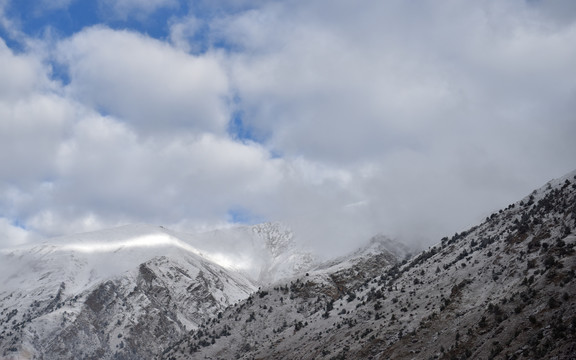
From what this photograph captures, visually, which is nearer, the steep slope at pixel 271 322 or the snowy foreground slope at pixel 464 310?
the snowy foreground slope at pixel 464 310

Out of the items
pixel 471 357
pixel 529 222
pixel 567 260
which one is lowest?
pixel 471 357

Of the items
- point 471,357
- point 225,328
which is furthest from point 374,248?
point 471,357

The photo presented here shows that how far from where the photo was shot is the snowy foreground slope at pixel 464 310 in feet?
129

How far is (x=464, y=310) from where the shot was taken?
52156 millimetres

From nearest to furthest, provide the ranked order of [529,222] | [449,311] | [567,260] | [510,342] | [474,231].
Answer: [510,342]
[567,260]
[449,311]
[529,222]
[474,231]

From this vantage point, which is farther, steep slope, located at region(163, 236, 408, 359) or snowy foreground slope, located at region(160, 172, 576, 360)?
steep slope, located at region(163, 236, 408, 359)

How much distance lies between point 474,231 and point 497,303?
125 feet

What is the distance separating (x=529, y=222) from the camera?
211 ft

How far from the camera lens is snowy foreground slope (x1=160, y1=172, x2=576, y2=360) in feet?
129

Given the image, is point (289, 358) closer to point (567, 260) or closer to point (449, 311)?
point (449, 311)

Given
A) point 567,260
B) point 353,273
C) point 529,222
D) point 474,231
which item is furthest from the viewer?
point 353,273

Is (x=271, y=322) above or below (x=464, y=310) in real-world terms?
above

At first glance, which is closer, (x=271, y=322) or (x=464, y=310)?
(x=464, y=310)

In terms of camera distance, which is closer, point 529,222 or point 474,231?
point 529,222
